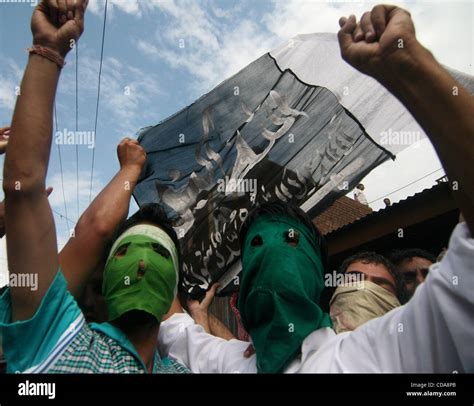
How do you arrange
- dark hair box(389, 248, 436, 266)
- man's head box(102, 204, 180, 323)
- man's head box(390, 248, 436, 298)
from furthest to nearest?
dark hair box(389, 248, 436, 266) → man's head box(390, 248, 436, 298) → man's head box(102, 204, 180, 323)

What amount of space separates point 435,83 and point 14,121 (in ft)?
3.48

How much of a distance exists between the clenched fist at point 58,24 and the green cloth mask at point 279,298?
0.88 m

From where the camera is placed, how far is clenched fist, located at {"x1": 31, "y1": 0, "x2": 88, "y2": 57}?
134 centimetres

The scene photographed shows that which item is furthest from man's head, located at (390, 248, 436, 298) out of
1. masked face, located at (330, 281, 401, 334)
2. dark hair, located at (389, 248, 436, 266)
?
masked face, located at (330, 281, 401, 334)

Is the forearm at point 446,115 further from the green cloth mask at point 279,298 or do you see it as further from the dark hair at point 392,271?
the dark hair at point 392,271

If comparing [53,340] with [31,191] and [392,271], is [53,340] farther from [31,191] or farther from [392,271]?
[392,271]

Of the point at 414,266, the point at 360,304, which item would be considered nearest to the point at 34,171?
the point at 360,304

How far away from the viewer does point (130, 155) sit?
197cm

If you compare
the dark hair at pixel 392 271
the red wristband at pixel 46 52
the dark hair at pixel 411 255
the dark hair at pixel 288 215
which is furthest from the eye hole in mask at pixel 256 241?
the dark hair at pixel 411 255

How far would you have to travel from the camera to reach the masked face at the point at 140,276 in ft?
5.17

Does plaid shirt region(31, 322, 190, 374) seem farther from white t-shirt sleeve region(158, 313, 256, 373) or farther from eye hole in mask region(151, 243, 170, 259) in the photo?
eye hole in mask region(151, 243, 170, 259)

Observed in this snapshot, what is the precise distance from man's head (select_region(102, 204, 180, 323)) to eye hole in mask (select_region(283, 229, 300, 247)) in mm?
426

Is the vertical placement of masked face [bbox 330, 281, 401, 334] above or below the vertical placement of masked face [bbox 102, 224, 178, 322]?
below
